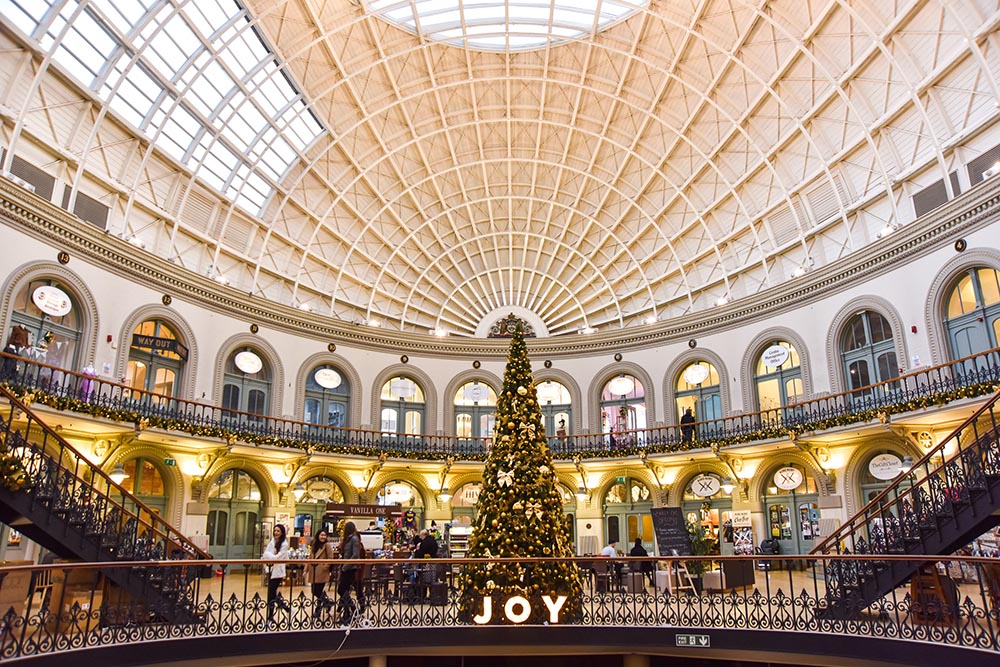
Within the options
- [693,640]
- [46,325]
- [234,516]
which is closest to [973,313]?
[693,640]

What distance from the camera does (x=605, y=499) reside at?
96.1ft

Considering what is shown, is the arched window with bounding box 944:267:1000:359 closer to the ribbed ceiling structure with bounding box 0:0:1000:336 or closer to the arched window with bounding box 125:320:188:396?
the ribbed ceiling structure with bounding box 0:0:1000:336

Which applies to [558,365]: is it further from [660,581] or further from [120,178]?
[120,178]

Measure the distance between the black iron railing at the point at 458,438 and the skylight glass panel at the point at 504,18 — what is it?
15.1 m

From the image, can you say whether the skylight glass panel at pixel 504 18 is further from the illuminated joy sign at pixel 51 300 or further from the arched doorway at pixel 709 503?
the arched doorway at pixel 709 503

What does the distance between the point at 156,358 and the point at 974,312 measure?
25273 mm

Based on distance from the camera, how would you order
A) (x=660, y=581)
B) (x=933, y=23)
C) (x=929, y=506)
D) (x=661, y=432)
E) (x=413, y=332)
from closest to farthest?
(x=929, y=506), (x=660, y=581), (x=933, y=23), (x=661, y=432), (x=413, y=332)

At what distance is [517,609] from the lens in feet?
41.7

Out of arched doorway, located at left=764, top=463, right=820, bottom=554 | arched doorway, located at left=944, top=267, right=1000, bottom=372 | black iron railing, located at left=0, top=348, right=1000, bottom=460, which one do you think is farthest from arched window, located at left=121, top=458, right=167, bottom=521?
arched doorway, located at left=944, top=267, right=1000, bottom=372

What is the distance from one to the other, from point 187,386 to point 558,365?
15945 millimetres

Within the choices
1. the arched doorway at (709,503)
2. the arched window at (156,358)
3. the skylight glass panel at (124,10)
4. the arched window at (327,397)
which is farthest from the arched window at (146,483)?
the arched doorway at (709,503)

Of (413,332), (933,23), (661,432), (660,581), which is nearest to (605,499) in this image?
(661,432)

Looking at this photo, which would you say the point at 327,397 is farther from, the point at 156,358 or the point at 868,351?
the point at 868,351

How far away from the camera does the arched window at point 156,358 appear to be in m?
22.1
